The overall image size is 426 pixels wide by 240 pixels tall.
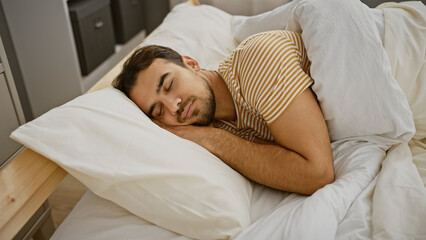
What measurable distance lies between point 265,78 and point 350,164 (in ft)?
1.03

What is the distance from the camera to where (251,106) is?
3.05 feet

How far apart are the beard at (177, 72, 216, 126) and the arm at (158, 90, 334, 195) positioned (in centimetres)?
13

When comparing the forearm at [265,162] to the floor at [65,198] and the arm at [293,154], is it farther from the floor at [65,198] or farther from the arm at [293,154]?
the floor at [65,198]

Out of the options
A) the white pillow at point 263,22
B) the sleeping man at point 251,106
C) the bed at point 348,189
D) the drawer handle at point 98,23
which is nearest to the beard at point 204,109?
the sleeping man at point 251,106

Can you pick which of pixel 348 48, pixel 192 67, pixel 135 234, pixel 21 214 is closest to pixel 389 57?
pixel 348 48

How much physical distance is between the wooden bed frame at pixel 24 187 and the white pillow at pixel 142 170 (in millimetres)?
33

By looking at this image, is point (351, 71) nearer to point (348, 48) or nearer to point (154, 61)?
point (348, 48)

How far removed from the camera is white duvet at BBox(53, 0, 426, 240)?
64 cm

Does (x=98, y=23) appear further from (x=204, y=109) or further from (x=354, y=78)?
(x=354, y=78)

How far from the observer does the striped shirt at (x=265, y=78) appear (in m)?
0.82

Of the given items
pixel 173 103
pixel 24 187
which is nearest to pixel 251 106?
pixel 173 103

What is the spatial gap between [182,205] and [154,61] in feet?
1.73

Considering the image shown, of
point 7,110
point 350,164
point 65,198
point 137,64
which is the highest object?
point 137,64

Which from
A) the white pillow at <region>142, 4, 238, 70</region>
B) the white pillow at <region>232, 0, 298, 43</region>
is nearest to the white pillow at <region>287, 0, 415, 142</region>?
the white pillow at <region>232, 0, 298, 43</region>
